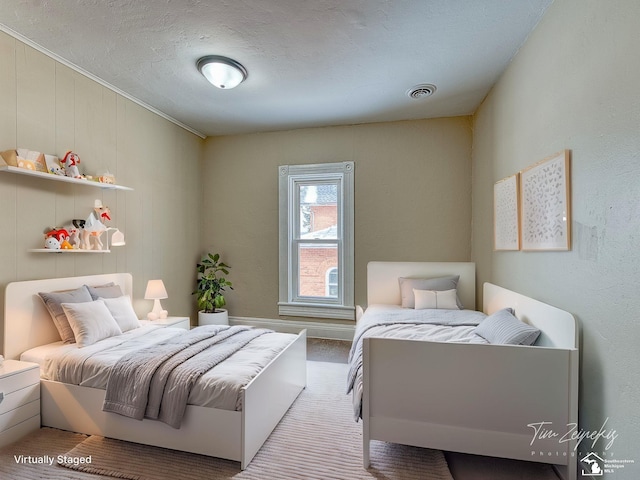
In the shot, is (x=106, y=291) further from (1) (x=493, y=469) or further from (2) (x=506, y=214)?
(2) (x=506, y=214)

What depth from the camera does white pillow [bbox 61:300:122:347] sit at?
237cm

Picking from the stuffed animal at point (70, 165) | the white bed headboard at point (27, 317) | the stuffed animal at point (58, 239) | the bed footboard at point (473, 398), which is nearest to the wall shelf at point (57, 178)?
the stuffed animal at point (70, 165)

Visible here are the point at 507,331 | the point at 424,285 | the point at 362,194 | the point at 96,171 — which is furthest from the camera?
the point at 362,194

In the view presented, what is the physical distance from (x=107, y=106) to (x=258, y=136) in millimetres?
1810

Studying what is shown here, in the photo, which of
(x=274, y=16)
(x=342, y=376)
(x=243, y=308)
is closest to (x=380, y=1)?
(x=274, y=16)

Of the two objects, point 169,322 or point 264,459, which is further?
point 169,322

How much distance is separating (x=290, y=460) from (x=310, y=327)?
96.1 inches

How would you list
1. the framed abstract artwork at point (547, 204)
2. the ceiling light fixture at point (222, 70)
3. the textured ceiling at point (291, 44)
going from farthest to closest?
the ceiling light fixture at point (222, 70), the textured ceiling at point (291, 44), the framed abstract artwork at point (547, 204)

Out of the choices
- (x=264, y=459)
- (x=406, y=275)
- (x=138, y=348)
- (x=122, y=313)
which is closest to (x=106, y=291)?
(x=122, y=313)

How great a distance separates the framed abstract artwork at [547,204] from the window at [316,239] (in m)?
2.12

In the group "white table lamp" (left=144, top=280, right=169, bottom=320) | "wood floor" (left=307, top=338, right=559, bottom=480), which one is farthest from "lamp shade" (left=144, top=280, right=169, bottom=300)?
"wood floor" (left=307, top=338, right=559, bottom=480)

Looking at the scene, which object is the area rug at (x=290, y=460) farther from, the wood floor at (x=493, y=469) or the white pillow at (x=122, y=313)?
the white pillow at (x=122, y=313)

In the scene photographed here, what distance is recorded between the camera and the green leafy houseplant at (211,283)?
430 centimetres

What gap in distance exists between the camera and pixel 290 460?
6.25 feet
